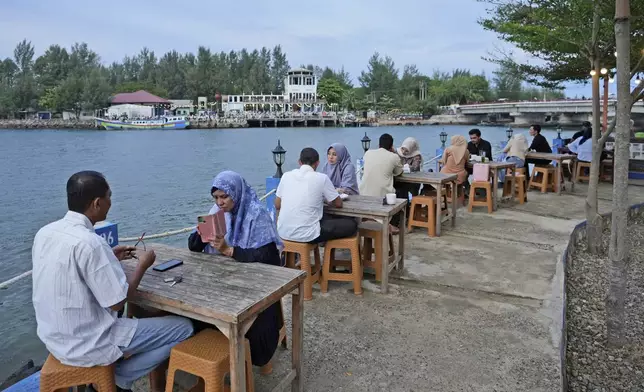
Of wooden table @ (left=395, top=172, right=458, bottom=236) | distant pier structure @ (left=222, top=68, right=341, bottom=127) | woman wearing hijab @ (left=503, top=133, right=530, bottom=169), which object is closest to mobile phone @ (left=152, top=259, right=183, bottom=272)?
wooden table @ (left=395, top=172, right=458, bottom=236)

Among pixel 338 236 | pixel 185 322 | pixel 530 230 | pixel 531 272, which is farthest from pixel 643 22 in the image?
pixel 185 322

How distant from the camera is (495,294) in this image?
3.62 metres

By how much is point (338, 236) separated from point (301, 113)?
59.8 metres

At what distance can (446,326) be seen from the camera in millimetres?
3061

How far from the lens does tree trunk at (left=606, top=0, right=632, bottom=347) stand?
284 centimetres

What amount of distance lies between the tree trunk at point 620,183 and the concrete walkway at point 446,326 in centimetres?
34

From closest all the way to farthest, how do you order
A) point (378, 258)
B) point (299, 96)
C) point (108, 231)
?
point (108, 231) < point (378, 258) < point (299, 96)

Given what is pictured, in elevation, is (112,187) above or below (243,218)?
below

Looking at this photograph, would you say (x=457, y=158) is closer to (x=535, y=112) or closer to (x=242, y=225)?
(x=242, y=225)

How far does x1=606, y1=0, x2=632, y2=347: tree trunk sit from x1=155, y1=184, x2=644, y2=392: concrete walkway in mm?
344

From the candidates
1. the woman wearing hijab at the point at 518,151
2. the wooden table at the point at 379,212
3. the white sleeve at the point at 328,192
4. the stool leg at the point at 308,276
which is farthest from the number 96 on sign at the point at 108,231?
the woman wearing hijab at the point at 518,151

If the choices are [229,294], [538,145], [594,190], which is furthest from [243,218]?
[538,145]

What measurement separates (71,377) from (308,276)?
1.93 meters

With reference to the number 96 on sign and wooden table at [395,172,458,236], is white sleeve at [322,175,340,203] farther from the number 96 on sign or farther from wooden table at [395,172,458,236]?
wooden table at [395,172,458,236]
